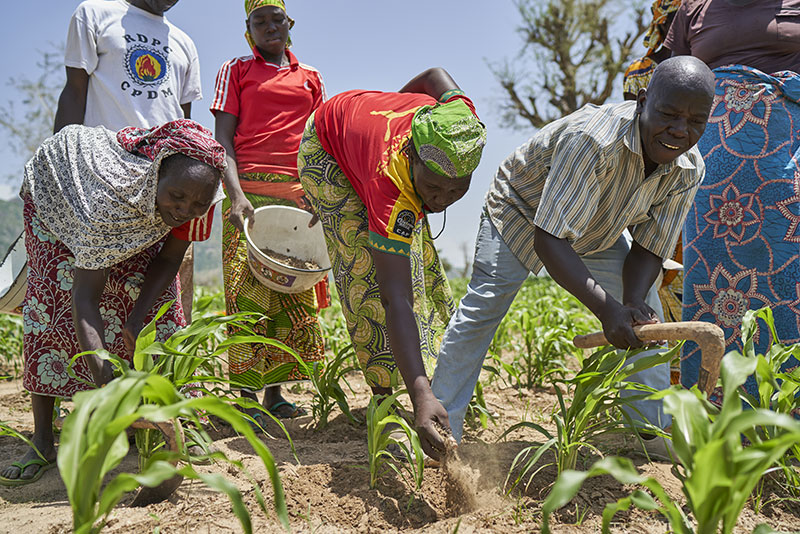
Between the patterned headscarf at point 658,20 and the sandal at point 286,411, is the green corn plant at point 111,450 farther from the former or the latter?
the patterned headscarf at point 658,20

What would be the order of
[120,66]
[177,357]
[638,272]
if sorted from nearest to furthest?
[177,357], [638,272], [120,66]

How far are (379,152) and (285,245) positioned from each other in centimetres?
106

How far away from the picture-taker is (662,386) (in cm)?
241

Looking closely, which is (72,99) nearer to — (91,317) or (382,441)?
(91,317)

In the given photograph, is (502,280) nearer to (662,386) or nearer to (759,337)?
(662,386)

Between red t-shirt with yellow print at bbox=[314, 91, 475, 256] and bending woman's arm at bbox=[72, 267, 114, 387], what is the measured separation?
37.4 inches

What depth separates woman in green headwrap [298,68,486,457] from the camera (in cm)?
202

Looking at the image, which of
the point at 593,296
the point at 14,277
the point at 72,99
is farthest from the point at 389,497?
the point at 72,99

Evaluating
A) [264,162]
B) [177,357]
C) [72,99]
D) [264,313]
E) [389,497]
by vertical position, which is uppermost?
[72,99]

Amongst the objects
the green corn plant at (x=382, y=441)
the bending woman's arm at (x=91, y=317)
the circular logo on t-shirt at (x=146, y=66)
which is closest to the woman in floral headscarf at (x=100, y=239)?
the bending woman's arm at (x=91, y=317)

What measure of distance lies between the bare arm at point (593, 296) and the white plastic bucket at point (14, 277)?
200 centimetres

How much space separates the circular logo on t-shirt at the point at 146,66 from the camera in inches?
112

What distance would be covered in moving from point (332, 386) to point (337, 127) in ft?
3.89

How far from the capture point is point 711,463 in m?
1.23
